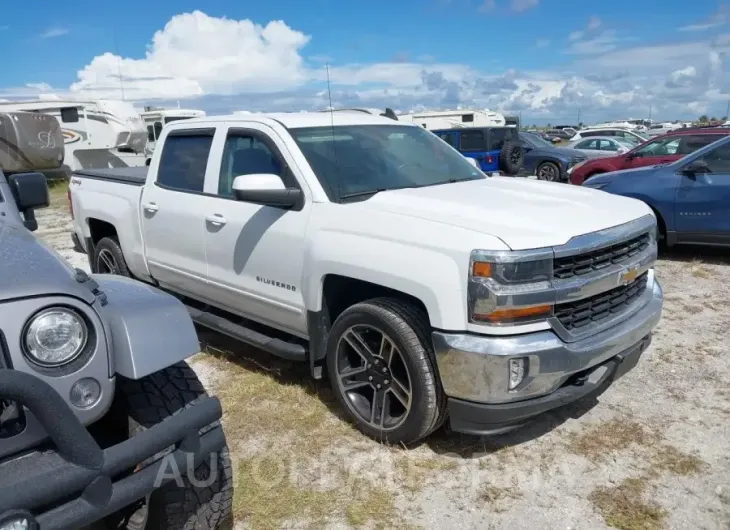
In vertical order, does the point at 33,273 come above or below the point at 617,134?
above

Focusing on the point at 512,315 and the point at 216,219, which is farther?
the point at 216,219

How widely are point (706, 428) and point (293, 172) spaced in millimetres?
2930

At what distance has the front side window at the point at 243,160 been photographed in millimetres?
4156

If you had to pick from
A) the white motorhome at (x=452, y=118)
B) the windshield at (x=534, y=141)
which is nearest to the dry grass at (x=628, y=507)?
the windshield at (x=534, y=141)

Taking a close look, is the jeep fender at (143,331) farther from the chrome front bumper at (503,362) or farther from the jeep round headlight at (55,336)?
the chrome front bumper at (503,362)

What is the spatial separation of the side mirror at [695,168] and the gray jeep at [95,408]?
6665 millimetres

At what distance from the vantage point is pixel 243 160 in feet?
14.3

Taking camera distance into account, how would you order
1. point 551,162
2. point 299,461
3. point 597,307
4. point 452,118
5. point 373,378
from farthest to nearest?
point 452,118 < point 551,162 < point 373,378 < point 299,461 < point 597,307

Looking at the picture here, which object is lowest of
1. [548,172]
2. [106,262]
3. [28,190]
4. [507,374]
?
[548,172]

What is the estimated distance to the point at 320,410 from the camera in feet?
13.2

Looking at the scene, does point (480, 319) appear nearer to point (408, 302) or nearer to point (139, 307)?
point (408, 302)

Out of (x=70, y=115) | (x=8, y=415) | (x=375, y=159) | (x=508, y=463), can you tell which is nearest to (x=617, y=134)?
(x=70, y=115)

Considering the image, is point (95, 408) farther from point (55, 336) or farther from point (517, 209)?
point (517, 209)

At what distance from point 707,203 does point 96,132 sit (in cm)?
1848
